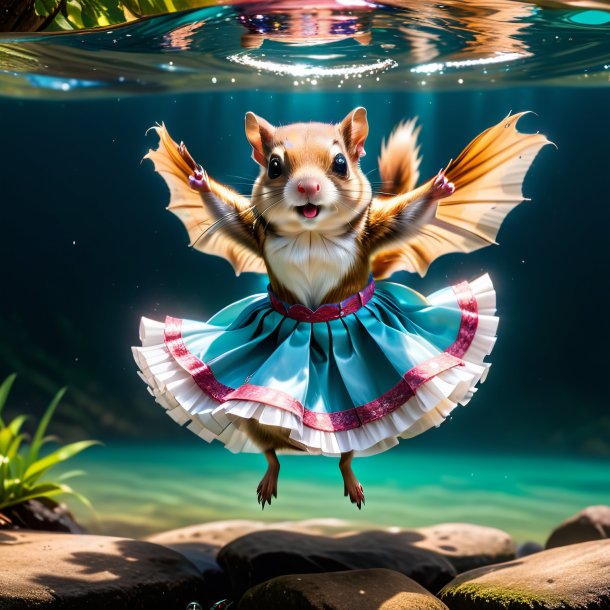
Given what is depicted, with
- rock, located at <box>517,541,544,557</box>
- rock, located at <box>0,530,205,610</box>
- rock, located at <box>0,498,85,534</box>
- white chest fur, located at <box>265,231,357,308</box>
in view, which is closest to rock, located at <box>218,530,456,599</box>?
rock, located at <box>0,530,205,610</box>

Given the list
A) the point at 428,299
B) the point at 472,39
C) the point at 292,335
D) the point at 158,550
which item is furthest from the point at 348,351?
the point at 472,39

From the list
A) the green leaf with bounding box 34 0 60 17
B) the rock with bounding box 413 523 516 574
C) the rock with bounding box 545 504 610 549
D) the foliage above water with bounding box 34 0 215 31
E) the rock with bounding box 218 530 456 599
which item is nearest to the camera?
the foliage above water with bounding box 34 0 215 31

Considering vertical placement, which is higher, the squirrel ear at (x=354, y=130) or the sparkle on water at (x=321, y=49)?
the sparkle on water at (x=321, y=49)

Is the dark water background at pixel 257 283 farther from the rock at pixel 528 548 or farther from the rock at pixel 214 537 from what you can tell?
the rock at pixel 214 537

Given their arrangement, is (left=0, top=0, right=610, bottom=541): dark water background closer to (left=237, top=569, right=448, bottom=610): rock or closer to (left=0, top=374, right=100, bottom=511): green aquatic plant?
(left=0, top=374, right=100, bottom=511): green aquatic plant

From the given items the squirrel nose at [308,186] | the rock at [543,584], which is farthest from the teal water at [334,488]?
the squirrel nose at [308,186]

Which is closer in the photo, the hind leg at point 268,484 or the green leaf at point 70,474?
the hind leg at point 268,484

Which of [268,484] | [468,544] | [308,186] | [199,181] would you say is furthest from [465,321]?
[468,544]
